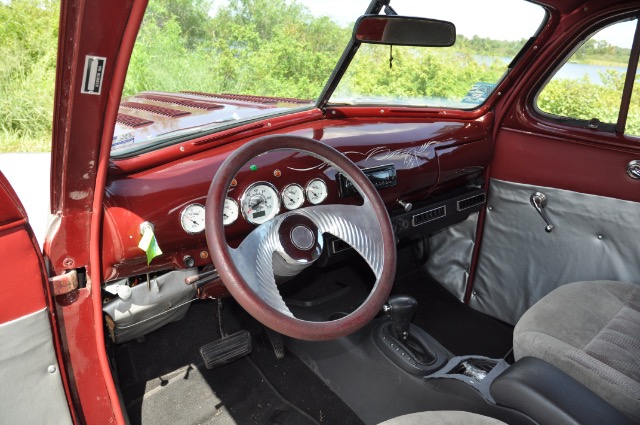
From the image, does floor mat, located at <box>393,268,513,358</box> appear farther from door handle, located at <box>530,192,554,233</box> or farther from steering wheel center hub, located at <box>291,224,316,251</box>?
steering wheel center hub, located at <box>291,224,316,251</box>

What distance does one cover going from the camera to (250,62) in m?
1.91

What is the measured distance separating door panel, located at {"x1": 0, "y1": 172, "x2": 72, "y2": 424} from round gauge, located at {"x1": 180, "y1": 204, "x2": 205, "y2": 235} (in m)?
0.49

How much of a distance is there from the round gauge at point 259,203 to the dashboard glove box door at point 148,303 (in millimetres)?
311

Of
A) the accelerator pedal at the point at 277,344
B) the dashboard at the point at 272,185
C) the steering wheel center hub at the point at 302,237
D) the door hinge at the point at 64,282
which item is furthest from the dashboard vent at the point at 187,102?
the accelerator pedal at the point at 277,344

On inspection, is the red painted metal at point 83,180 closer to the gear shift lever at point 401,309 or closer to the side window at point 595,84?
the gear shift lever at point 401,309

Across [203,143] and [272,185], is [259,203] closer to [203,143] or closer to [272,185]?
[272,185]

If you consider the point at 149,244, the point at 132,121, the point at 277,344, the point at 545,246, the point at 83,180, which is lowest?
the point at 277,344

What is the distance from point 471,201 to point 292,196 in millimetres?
1297

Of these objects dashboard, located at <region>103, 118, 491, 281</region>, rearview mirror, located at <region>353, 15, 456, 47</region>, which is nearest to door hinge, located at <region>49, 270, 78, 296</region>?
dashboard, located at <region>103, 118, 491, 281</region>

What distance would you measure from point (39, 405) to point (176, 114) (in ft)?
3.67

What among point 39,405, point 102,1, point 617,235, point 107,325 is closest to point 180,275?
point 107,325

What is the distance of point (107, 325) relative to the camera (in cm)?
187

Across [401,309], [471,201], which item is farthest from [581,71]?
[401,309]

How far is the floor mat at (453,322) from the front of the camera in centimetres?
295
